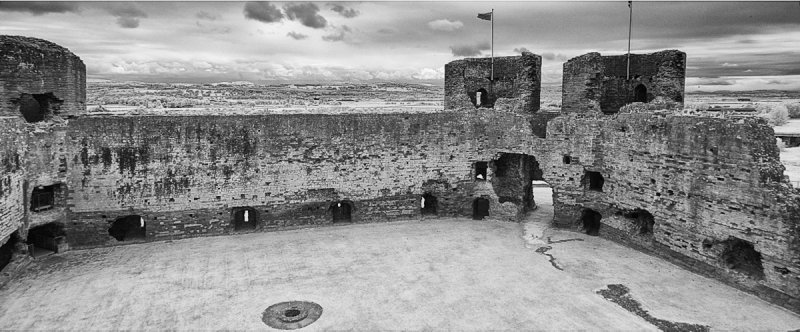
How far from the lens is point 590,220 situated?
21016 mm

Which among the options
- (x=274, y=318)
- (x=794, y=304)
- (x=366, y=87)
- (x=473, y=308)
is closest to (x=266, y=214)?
(x=274, y=318)

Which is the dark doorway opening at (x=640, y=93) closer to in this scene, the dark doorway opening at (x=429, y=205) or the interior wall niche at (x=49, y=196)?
the dark doorway opening at (x=429, y=205)

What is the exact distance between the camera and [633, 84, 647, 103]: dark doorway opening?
21.2 metres

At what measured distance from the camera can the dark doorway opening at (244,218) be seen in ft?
66.6

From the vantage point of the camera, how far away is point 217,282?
15430mm

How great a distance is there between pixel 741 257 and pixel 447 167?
10132 millimetres

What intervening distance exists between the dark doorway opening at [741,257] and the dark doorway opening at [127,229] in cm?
1772

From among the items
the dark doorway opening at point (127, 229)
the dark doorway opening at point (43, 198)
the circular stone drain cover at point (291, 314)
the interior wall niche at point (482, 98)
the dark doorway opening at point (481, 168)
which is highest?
the interior wall niche at point (482, 98)

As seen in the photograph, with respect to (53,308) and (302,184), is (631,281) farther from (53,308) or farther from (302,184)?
(53,308)

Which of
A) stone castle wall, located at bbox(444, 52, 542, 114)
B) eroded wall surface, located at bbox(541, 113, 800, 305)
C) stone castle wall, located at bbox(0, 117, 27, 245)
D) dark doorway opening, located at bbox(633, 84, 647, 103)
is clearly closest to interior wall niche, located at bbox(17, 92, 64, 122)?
stone castle wall, located at bbox(0, 117, 27, 245)

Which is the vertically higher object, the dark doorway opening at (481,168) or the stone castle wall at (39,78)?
the stone castle wall at (39,78)

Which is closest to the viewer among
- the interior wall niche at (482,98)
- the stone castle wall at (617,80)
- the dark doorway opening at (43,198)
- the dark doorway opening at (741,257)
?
the dark doorway opening at (741,257)

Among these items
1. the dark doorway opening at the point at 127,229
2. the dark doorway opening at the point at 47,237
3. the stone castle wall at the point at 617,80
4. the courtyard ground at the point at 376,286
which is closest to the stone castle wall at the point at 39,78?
the dark doorway opening at the point at 47,237

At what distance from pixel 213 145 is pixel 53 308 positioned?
735 cm
